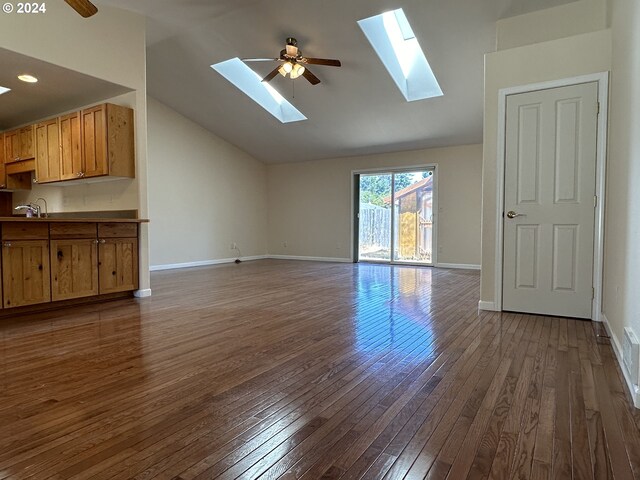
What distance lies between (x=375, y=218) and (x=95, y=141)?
5.70 metres

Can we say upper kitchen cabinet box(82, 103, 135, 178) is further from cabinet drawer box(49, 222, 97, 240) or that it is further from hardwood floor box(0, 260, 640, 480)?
hardwood floor box(0, 260, 640, 480)

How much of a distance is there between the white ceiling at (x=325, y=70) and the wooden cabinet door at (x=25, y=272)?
73.3 inches

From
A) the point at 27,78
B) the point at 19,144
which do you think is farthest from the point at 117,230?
the point at 19,144

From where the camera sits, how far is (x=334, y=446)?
143cm

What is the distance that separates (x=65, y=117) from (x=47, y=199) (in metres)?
1.82

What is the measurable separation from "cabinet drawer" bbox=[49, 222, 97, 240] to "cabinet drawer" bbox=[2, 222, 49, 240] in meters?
0.06

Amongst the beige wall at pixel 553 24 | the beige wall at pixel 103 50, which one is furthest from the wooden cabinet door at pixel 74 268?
the beige wall at pixel 553 24

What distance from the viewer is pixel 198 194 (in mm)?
8031

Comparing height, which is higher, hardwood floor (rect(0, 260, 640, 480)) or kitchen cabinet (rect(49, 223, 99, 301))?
kitchen cabinet (rect(49, 223, 99, 301))

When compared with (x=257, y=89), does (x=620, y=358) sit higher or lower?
lower

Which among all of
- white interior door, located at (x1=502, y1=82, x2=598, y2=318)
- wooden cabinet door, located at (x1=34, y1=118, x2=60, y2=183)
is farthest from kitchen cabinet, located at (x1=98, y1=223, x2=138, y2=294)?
white interior door, located at (x1=502, y1=82, x2=598, y2=318)

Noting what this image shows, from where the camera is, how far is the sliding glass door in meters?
7.95

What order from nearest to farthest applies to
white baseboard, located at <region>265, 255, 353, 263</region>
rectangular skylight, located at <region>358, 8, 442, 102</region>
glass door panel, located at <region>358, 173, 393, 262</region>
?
rectangular skylight, located at <region>358, 8, 442, 102</region>
glass door panel, located at <region>358, 173, 393, 262</region>
white baseboard, located at <region>265, 255, 353, 263</region>

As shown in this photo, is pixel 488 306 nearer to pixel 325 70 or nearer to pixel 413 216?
pixel 325 70
